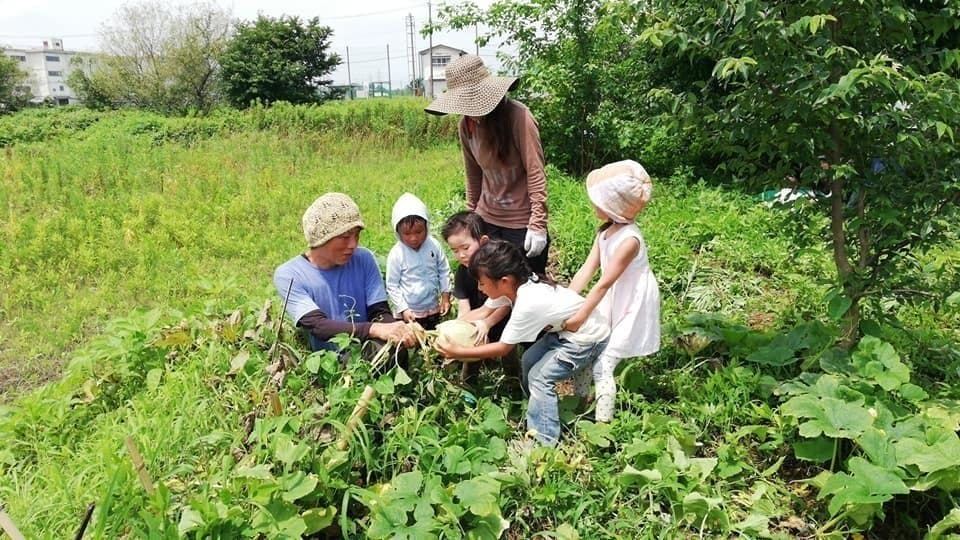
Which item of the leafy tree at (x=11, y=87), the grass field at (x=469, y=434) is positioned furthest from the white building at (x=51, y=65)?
the grass field at (x=469, y=434)

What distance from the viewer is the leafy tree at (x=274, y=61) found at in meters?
27.2

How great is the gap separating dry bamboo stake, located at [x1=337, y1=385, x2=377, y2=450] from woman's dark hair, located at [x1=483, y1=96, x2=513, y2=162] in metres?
1.52

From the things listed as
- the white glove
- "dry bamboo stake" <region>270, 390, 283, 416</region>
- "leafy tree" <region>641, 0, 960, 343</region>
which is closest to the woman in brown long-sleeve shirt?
the white glove

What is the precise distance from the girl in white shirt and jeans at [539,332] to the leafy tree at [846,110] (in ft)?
3.74

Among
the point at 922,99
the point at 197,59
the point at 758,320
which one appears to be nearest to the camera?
the point at 922,99

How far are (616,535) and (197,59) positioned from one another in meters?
35.8

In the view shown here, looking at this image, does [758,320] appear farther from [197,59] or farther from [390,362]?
[197,59]

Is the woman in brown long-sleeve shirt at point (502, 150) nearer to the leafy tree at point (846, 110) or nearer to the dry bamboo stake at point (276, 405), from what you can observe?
the leafy tree at point (846, 110)

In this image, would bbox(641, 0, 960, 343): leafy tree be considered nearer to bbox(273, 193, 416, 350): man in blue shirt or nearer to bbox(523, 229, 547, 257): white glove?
bbox(523, 229, 547, 257): white glove

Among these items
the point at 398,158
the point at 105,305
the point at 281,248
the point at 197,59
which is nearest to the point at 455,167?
the point at 398,158

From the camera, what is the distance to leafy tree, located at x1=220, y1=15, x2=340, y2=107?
2723 cm

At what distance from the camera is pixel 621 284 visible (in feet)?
9.16

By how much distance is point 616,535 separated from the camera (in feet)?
6.93

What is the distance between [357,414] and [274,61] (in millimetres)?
28629
